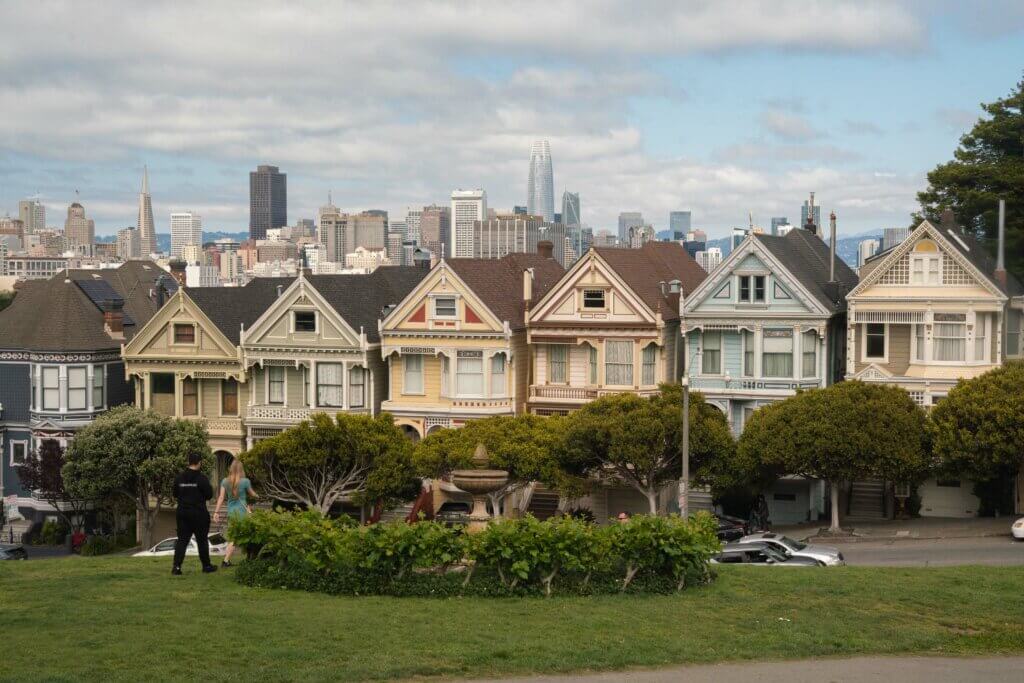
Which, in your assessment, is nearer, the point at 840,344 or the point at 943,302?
the point at 943,302

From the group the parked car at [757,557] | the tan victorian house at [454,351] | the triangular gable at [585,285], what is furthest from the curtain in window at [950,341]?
the parked car at [757,557]

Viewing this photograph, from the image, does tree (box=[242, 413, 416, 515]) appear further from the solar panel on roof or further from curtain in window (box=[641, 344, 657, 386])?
the solar panel on roof

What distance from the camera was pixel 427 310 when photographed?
178 ft

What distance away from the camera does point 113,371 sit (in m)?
61.0

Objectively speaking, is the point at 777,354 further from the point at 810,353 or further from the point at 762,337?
the point at 810,353

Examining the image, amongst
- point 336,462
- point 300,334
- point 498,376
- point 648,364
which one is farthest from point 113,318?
point 648,364

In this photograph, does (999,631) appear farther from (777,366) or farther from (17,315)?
(17,315)

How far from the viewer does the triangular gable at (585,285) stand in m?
53.0

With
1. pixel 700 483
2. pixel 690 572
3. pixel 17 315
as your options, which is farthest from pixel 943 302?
pixel 17 315

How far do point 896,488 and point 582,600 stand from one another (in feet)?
95.4

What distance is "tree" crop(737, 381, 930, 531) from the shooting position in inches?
1811

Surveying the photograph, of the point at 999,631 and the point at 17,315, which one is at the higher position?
the point at 17,315

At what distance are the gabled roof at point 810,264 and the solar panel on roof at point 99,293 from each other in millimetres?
28927

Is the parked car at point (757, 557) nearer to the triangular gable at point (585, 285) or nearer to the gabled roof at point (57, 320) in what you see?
the triangular gable at point (585, 285)
